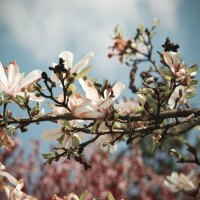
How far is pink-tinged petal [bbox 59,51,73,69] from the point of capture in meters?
1.27

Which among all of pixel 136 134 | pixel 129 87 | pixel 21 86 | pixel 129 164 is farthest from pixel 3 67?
pixel 129 164

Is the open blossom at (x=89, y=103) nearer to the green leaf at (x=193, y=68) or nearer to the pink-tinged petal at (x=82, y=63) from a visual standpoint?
the pink-tinged petal at (x=82, y=63)

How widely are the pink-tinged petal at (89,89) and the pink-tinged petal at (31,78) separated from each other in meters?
0.17

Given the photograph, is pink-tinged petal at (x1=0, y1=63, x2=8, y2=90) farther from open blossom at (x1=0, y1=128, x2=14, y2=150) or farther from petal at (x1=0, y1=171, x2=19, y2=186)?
petal at (x1=0, y1=171, x2=19, y2=186)

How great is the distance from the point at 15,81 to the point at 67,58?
238 millimetres

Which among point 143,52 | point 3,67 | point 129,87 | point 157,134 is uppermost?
point 143,52

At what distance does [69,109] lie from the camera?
128 centimetres

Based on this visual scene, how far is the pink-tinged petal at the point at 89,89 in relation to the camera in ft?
4.22

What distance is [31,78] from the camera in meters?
1.31

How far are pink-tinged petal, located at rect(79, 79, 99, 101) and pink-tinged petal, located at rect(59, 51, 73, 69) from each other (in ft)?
0.25

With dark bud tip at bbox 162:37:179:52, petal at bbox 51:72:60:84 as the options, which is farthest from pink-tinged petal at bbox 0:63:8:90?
dark bud tip at bbox 162:37:179:52

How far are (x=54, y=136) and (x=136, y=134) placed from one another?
0.38 m

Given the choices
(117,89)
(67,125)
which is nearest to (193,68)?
(117,89)

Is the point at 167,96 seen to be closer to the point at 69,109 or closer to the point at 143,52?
the point at 69,109
